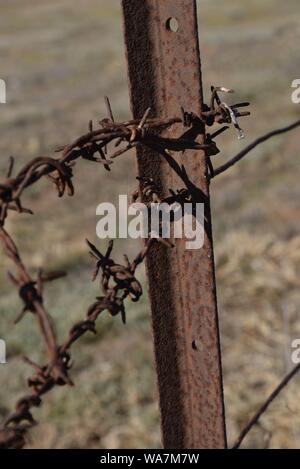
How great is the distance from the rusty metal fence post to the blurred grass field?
1208mm

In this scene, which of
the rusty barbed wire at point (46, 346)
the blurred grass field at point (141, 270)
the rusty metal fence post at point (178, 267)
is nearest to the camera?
the rusty barbed wire at point (46, 346)

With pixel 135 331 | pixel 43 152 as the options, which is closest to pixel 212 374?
pixel 135 331

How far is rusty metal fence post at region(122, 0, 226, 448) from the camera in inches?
62.0

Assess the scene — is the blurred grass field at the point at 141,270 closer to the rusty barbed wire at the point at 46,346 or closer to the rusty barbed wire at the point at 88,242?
the rusty barbed wire at the point at 88,242

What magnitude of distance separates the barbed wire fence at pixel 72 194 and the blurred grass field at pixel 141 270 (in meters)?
1.52

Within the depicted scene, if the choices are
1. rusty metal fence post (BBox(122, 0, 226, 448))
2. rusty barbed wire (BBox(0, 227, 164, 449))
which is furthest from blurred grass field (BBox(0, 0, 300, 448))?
rusty barbed wire (BBox(0, 227, 164, 449))

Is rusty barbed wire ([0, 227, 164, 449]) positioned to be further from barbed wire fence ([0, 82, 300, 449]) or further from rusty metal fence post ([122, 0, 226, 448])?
rusty metal fence post ([122, 0, 226, 448])

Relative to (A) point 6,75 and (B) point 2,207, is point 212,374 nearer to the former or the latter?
(B) point 2,207

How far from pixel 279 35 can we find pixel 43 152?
28.2ft

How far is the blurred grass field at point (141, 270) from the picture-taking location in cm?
380

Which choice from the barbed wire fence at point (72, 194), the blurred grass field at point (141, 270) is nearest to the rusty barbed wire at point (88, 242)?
the barbed wire fence at point (72, 194)

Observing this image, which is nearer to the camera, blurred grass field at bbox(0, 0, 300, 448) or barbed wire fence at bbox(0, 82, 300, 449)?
barbed wire fence at bbox(0, 82, 300, 449)
